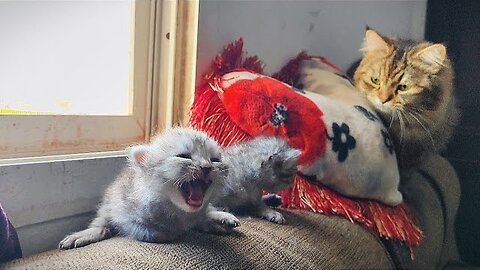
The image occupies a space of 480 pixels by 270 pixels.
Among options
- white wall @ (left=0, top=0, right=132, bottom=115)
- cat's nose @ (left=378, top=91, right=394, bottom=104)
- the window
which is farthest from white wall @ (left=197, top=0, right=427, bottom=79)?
cat's nose @ (left=378, top=91, right=394, bottom=104)

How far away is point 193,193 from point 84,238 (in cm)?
19

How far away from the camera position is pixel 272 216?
0.97 m

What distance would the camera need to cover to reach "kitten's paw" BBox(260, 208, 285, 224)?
960 mm

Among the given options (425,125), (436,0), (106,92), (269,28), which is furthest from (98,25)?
(436,0)

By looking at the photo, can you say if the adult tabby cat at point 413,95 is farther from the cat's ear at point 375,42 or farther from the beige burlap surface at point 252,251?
the beige burlap surface at point 252,251

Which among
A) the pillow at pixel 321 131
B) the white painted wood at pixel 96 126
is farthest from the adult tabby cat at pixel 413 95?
the white painted wood at pixel 96 126

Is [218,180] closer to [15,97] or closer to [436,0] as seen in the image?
[15,97]

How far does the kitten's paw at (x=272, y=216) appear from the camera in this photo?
960 millimetres

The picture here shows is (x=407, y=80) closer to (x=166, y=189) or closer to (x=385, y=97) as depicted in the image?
(x=385, y=97)

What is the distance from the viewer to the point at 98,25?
1137 millimetres

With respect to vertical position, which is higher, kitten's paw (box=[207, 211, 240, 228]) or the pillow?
the pillow

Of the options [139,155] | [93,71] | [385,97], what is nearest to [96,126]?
[93,71]

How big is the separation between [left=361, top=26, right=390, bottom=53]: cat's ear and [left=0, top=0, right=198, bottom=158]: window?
54 centimetres

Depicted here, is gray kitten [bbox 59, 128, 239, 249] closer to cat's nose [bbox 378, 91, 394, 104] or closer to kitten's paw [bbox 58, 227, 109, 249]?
kitten's paw [bbox 58, 227, 109, 249]
